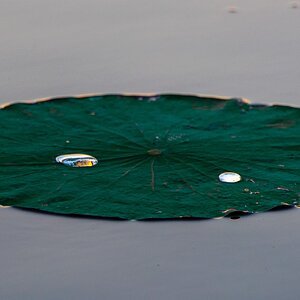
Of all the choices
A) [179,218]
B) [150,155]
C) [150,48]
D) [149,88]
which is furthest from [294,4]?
[179,218]

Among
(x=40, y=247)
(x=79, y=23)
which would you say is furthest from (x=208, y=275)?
(x=79, y=23)

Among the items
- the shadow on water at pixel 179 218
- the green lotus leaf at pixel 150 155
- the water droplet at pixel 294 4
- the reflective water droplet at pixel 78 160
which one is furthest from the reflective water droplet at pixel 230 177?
the water droplet at pixel 294 4

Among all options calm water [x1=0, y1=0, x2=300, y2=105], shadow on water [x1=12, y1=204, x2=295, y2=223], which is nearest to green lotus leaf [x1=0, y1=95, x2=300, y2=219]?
shadow on water [x1=12, y1=204, x2=295, y2=223]

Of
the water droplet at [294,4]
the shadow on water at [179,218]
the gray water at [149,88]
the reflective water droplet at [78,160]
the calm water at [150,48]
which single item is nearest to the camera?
the gray water at [149,88]

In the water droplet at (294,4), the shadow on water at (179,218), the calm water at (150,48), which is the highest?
the water droplet at (294,4)

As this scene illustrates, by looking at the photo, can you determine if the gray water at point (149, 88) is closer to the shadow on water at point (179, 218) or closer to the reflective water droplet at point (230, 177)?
the shadow on water at point (179, 218)
